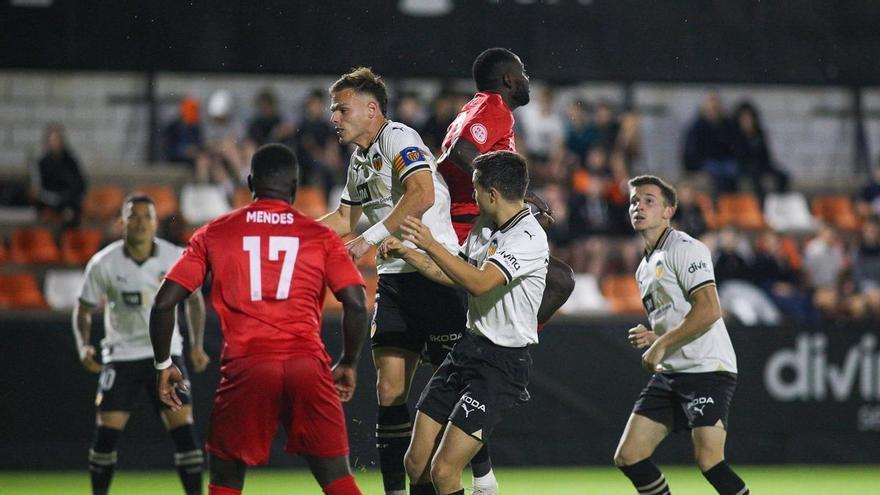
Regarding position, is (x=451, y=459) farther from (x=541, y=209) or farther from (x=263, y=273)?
(x=541, y=209)

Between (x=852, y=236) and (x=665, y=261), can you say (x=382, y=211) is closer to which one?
(x=665, y=261)

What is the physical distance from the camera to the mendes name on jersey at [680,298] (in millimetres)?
7617

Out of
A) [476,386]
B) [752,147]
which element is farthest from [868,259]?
[476,386]

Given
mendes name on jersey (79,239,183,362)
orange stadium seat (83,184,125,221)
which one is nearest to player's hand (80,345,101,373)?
mendes name on jersey (79,239,183,362)

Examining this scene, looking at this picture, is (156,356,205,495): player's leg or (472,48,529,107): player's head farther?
(156,356,205,495): player's leg

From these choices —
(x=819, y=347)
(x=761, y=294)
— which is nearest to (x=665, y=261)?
(x=819, y=347)

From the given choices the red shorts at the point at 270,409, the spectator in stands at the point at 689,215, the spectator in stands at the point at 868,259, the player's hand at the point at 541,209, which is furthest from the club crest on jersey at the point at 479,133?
the spectator in stands at the point at 868,259

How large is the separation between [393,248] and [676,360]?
2.46 m

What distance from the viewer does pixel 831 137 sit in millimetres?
19688

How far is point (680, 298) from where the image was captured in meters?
7.77

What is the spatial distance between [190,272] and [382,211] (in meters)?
1.72

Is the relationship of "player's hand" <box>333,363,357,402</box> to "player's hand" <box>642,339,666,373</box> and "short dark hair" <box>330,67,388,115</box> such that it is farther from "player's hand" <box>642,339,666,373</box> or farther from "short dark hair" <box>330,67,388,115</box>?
"player's hand" <box>642,339,666,373</box>

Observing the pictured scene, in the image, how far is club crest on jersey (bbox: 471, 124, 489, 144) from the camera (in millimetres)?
7094

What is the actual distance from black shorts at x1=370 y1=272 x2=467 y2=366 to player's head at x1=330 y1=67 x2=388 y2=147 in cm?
84
